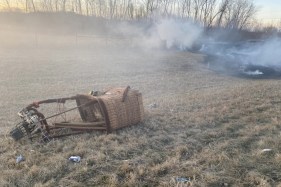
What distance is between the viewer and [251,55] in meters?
26.3

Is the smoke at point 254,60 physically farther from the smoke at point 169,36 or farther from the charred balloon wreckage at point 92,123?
the charred balloon wreckage at point 92,123

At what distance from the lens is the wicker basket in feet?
19.8

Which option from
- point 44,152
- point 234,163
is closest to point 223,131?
point 234,163

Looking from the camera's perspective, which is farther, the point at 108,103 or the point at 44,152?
the point at 108,103

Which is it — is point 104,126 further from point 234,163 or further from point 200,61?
point 200,61

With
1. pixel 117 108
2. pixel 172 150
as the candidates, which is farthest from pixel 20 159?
pixel 172 150

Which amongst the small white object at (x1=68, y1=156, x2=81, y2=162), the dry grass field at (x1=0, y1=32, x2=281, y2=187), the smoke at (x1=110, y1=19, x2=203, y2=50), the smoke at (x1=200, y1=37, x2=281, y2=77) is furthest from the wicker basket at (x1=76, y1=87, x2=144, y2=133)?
the smoke at (x1=110, y1=19, x2=203, y2=50)

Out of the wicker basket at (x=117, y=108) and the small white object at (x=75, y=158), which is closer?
Result: the small white object at (x=75, y=158)

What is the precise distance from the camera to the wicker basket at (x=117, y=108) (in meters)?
6.04

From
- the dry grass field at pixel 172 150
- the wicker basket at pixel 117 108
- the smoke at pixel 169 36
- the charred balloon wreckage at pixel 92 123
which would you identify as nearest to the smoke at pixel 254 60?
the smoke at pixel 169 36

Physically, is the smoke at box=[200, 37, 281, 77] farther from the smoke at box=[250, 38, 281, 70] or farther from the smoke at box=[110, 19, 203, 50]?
the smoke at box=[110, 19, 203, 50]

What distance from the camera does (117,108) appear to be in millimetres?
6211

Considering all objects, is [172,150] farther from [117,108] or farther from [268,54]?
[268,54]

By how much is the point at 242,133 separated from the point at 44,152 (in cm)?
387
